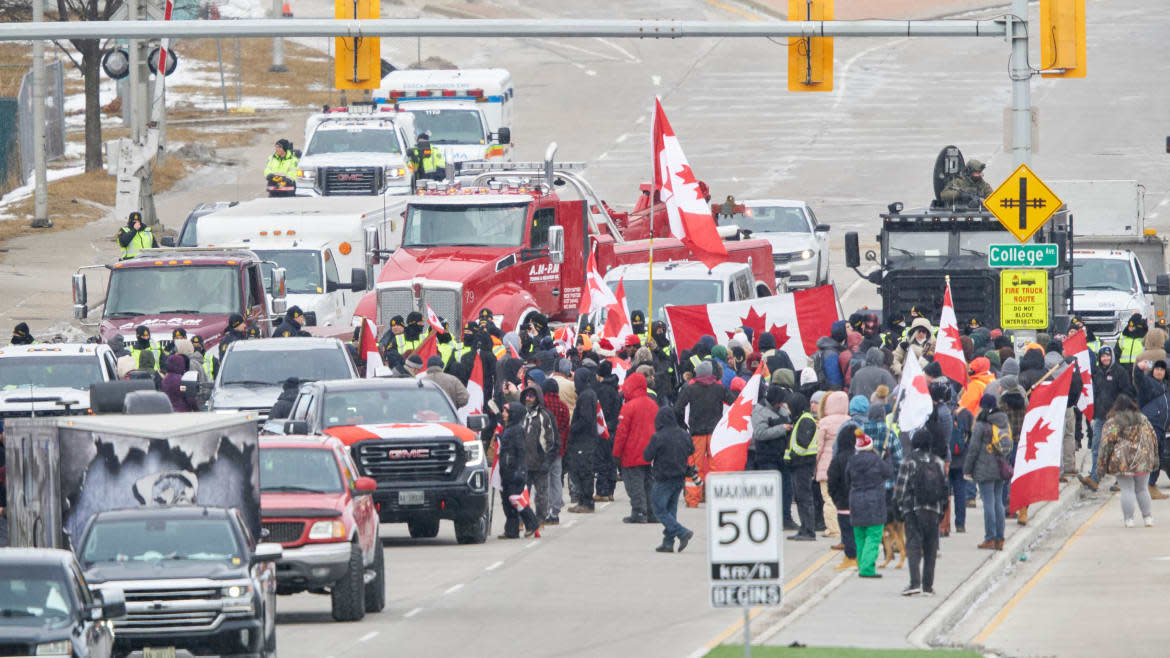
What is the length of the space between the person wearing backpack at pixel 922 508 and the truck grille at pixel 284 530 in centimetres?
519

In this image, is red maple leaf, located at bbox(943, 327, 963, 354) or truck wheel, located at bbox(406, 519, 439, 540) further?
red maple leaf, located at bbox(943, 327, 963, 354)

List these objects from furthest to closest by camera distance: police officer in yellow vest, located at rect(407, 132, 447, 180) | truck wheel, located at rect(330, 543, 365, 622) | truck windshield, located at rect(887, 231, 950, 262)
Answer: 1. police officer in yellow vest, located at rect(407, 132, 447, 180)
2. truck windshield, located at rect(887, 231, 950, 262)
3. truck wheel, located at rect(330, 543, 365, 622)

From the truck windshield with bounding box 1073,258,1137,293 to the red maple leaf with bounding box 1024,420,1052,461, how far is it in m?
14.4

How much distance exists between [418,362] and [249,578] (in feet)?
37.6

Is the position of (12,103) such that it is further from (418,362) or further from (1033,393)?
(1033,393)

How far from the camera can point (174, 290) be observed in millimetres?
28953

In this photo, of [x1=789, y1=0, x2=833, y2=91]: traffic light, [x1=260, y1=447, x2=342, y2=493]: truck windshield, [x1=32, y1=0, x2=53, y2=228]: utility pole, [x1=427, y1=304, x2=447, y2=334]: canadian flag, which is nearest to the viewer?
[x1=260, y1=447, x2=342, y2=493]: truck windshield

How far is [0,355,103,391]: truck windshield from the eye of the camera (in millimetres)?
24125

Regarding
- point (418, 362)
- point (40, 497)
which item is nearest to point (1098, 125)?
point (418, 362)

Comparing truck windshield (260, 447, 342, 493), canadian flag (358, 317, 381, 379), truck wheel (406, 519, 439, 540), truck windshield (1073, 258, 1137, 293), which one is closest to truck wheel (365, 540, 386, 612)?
truck windshield (260, 447, 342, 493)

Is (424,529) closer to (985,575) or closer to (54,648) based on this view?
(985,575)

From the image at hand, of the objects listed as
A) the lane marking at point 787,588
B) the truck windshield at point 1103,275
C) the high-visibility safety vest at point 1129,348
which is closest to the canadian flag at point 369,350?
the lane marking at point 787,588

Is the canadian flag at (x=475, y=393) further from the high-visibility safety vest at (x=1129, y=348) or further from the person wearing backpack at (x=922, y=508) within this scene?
the high-visibility safety vest at (x=1129, y=348)

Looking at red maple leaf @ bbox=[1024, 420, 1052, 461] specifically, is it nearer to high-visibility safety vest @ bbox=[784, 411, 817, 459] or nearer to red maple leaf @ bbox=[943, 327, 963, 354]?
high-visibility safety vest @ bbox=[784, 411, 817, 459]
